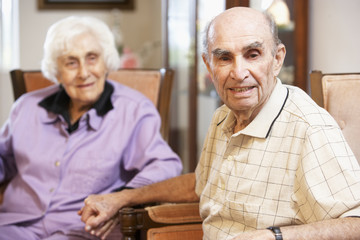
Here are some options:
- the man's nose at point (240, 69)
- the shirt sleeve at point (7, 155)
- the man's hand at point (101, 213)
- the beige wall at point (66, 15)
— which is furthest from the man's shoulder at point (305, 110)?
the beige wall at point (66, 15)

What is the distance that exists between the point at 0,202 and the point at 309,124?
144 centimetres

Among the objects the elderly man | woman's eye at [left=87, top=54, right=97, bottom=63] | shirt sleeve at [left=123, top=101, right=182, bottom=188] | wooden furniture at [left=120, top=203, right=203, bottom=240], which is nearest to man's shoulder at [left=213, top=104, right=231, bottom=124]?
the elderly man

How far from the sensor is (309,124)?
1.15 metres

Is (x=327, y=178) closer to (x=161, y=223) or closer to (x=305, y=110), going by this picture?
(x=305, y=110)

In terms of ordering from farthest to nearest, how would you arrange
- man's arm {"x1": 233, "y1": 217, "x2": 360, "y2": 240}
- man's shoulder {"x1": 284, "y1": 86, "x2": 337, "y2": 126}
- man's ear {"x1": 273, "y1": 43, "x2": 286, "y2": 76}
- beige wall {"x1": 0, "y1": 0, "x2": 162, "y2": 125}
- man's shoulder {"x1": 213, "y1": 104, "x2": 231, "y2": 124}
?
1. beige wall {"x1": 0, "y1": 0, "x2": 162, "y2": 125}
2. man's shoulder {"x1": 213, "y1": 104, "x2": 231, "y2": 124}
3. man's ear {"x1": 273, "y1": 43, "x2": 286, "y2": 76}
4. man's shoulder {"x1": 284, "y1": 86, "x2": 337, "y2": 126}
5. man's arm {"x1": 233, "y1": 217, "x2": 360, "y2": 240}

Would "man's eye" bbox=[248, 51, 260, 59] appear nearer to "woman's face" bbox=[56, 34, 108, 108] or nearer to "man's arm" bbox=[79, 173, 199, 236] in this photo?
"man's arm" bbox=[79, 173, 199, 236]

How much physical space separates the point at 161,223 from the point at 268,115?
21.2 inches

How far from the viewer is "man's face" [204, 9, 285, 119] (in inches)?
47.5

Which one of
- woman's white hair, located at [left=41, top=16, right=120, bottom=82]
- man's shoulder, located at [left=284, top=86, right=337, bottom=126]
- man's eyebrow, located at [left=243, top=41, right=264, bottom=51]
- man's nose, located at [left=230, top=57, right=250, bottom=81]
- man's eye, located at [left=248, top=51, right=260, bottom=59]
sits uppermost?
woman's white hair, located at [left=41, top=16, right=120, bottom=82]

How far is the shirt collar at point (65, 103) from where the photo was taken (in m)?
2.03

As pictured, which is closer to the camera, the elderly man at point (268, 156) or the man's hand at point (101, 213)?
the elderly man at point (268, 156)

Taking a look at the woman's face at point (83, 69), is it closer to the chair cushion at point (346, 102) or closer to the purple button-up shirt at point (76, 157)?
the purple button-up shirt at point (76, 157)

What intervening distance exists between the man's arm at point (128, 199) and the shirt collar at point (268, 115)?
417 millimetres

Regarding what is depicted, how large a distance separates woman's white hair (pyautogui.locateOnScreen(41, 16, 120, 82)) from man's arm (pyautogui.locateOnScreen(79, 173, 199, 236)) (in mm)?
688
